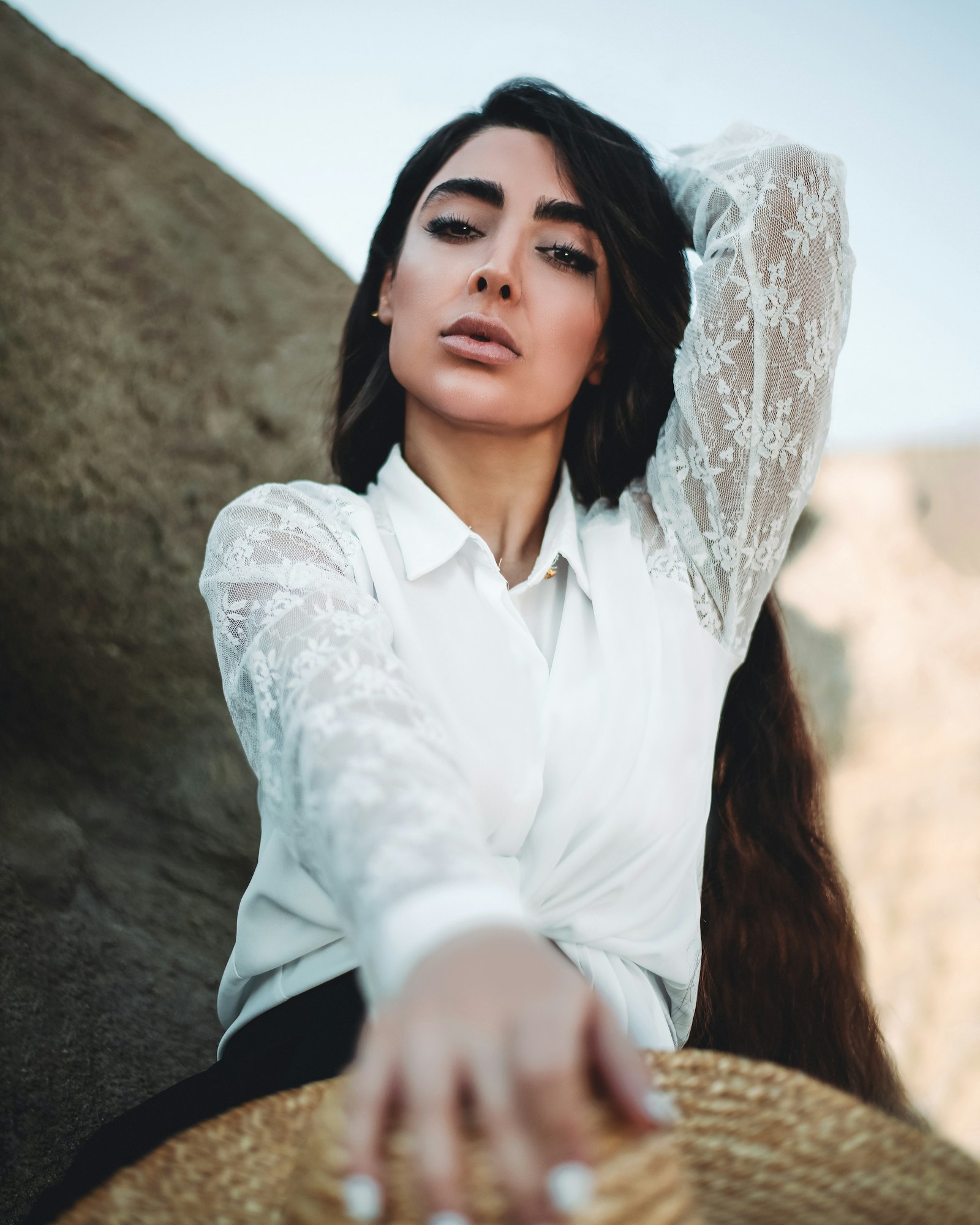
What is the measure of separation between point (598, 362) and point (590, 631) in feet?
1.55

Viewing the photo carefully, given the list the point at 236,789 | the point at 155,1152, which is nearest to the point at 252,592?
the point at 155,1152

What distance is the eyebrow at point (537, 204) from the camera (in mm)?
1230

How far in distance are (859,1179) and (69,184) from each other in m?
2.34

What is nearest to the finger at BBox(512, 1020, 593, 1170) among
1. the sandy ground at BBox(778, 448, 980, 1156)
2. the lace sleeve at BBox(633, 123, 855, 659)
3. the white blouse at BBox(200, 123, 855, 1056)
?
the white blouse at BBox(200, 123, 855, 1056)

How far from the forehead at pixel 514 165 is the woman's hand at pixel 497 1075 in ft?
3.59

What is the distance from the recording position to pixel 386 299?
147 centimetres

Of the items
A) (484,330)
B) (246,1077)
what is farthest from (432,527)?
(246,1077)

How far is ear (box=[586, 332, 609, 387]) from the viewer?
1367 millimetres

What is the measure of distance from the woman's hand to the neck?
2.75ft

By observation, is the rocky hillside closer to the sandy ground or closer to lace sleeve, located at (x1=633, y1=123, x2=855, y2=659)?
the sandy ground

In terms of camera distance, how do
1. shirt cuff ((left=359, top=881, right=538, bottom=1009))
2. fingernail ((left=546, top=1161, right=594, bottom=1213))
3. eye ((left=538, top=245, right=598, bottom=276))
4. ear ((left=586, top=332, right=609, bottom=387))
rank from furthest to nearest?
ear ((left=586, top=332, right=609, bottom=387)) → eye ((left=538, top=245, right=598, bottom=276)) → shirt cuff ((left=359, top=881, right=538, bottom=1009)) → fingernail ((left=546, top=1161, right=594, bottom=1213))

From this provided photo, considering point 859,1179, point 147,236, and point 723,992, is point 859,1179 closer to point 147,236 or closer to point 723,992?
point 723,992

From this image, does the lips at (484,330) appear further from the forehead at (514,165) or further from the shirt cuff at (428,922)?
the shirt cuff at (428,922)

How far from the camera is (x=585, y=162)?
1.26 m
